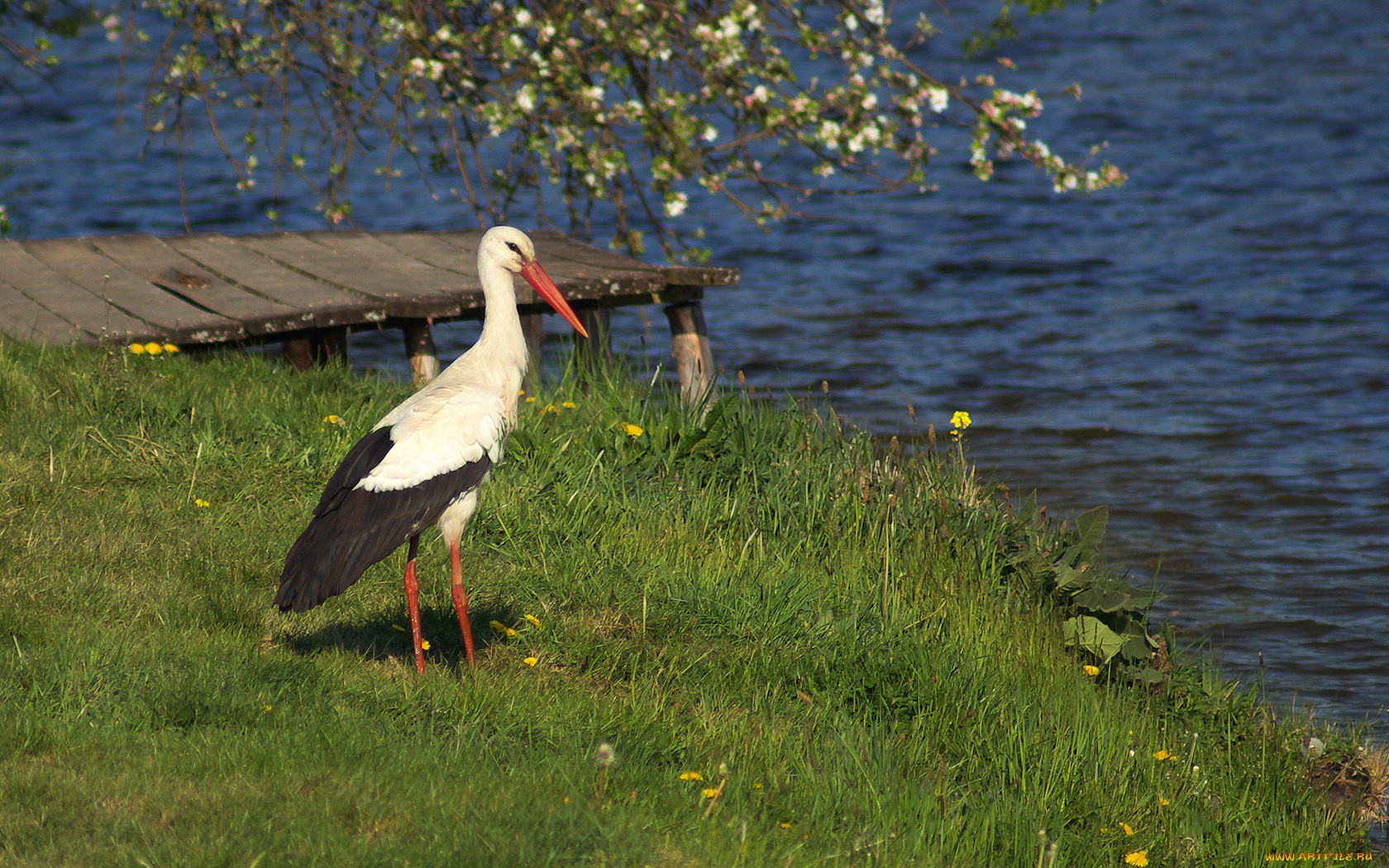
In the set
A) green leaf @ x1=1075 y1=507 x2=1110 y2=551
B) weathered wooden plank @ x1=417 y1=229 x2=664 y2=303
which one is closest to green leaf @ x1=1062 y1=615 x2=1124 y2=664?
green leaf @ x1=1075 y1=507 x2=1110 y2=551

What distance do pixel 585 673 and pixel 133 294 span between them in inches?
169

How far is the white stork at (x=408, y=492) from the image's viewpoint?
4.54 m

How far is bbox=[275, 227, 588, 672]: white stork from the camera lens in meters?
4.54

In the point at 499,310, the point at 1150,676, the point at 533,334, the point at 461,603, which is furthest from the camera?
the point at 533,334

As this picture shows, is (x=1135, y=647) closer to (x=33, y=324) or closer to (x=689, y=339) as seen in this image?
(x=689, y=339)

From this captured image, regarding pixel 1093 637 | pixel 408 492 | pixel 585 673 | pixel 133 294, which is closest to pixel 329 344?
pixel 133 294

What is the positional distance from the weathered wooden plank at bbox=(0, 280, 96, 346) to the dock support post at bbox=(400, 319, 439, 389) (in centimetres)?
175

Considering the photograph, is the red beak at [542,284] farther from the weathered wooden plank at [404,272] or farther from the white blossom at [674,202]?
the white blossom at [674,202]

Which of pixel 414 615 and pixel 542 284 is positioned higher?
pixel 542 284

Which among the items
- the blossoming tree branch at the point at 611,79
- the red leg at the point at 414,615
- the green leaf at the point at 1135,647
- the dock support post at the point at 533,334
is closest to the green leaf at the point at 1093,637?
the green leaf at the point at 1135,647

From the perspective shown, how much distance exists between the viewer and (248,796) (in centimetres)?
359

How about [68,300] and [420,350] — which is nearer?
[68,300]

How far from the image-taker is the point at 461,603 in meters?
4.86

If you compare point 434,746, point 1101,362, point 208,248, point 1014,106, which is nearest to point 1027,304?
point 1101,362
